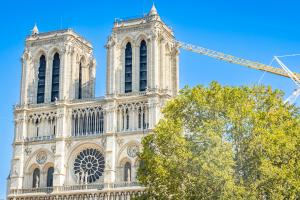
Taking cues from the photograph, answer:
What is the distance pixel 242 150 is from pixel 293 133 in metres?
4.11

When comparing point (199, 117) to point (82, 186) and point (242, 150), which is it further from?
point (82, 186)

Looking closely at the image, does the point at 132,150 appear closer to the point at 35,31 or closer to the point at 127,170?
the point at 127,170

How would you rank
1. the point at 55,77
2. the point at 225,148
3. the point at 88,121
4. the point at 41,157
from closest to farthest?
the point at 225,148, the point at 88,121, the point at 41,157, the point at 55,77

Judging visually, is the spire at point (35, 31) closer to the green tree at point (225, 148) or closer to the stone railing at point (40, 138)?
the stone railing at point (40, 138)

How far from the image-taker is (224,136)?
42594 mm

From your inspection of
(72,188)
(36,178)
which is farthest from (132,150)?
(36,178)

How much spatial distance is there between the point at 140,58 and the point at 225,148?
34801 millimetres

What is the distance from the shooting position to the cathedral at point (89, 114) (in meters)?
70.4

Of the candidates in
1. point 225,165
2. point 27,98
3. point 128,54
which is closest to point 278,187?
point 225,165

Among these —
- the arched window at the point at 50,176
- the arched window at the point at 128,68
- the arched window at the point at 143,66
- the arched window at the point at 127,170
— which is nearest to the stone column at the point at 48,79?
the arched window at the point at 50,176

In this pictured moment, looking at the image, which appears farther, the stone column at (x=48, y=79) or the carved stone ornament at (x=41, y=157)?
the stone column at (x=48, y=79)

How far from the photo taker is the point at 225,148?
41.1m

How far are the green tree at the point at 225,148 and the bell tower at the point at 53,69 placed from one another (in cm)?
3282

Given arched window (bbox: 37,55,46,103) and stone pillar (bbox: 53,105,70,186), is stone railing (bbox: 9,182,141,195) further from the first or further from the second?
arched window (bbox: 37,55,46,103)
